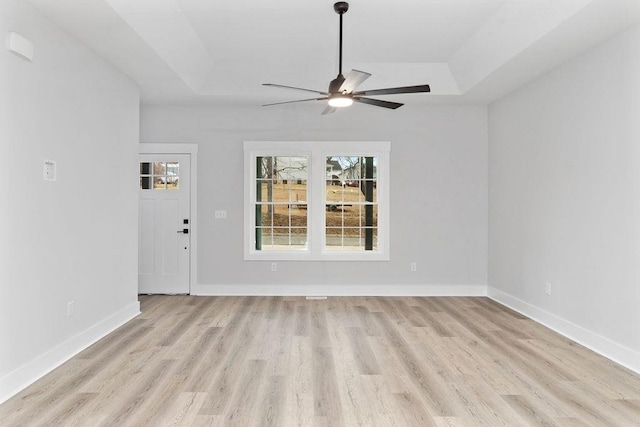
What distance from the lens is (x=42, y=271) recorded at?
3.12 m

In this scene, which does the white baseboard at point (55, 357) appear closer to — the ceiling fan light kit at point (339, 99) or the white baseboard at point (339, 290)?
the white baseboard at point (339, 290)

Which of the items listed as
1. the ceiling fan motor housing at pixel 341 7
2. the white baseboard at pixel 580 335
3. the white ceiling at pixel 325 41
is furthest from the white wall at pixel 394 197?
the ceiling fan motor housing at pixel 341 7

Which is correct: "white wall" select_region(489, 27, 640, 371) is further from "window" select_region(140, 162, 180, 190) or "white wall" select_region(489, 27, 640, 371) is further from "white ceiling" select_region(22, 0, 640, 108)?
"window" select_region(140, 162, 180, 190)

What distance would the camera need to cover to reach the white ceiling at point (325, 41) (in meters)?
3.30

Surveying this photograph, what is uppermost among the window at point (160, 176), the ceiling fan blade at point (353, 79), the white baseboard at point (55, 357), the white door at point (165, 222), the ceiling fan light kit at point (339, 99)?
the ceiling fan blade at point (353, 79)

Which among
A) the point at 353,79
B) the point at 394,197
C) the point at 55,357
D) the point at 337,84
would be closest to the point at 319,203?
the point at 394,197

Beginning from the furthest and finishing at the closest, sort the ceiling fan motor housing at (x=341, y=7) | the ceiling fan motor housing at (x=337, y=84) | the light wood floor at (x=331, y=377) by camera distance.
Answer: the ceiling fan motor housing at (x=341, y=7) < the ceiling fan motor housing at (x=337, y=84) < the light wood floor at (x=331, y=377)

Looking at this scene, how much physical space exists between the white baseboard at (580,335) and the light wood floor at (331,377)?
10 centimetres

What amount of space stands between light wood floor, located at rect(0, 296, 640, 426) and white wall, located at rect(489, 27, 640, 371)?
360 mm

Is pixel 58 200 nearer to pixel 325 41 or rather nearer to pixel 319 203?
pixel 325 41

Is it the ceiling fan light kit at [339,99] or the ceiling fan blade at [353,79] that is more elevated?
the ceiling fan blade at [353,79]

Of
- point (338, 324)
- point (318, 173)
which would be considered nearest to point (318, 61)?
point (318, 173)

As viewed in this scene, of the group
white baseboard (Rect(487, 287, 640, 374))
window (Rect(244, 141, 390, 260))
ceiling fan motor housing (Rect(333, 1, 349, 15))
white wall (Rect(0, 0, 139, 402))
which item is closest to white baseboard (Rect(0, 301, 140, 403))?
white wall (Rect(0, 0, 139, 402))

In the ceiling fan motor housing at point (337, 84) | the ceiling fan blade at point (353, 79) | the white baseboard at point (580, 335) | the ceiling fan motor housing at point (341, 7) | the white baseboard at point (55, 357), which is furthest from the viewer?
the ceiling fan motor housing at point (341, 7)
